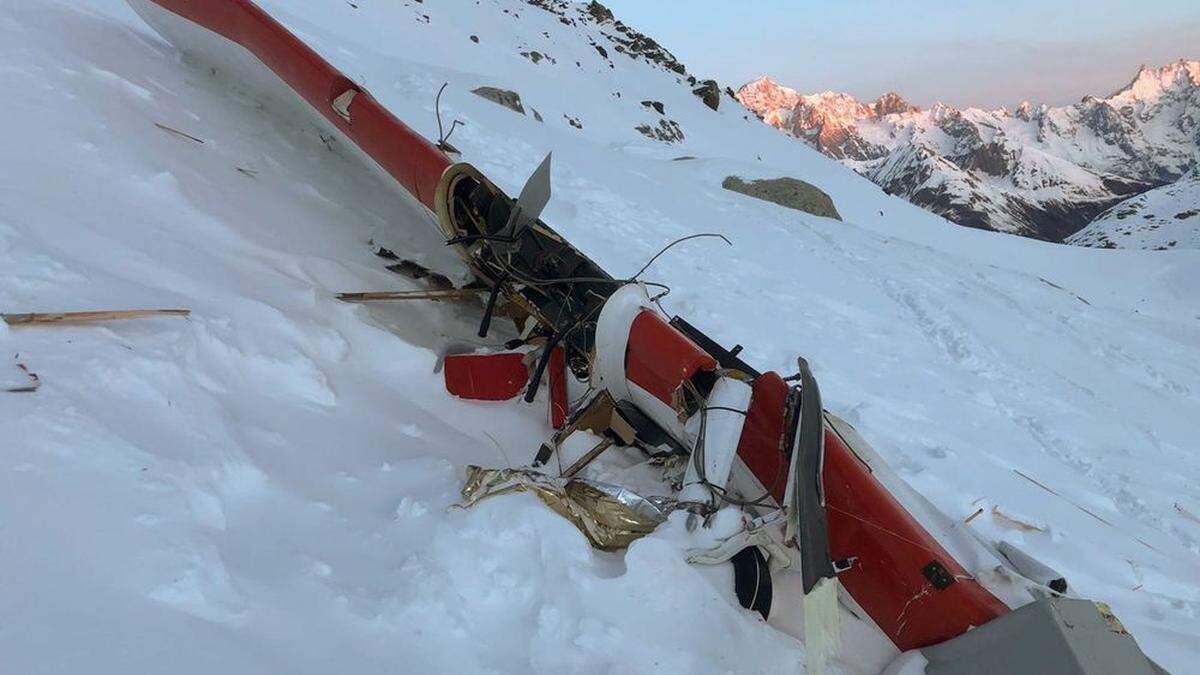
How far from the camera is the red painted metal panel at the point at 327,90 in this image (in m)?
4.46

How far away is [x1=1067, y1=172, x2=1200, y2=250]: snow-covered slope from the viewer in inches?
2776

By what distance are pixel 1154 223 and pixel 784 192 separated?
295 ft

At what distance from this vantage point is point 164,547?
1640 millimetres

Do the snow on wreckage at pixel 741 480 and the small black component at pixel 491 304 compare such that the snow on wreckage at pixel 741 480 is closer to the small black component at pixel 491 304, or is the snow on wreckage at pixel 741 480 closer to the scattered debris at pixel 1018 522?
the small black component at pixel 491 304

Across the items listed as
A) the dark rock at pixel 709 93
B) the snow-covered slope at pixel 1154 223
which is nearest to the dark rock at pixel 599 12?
the dark rock at pixel 709 93

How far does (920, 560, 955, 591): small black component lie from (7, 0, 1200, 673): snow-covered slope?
0.34m

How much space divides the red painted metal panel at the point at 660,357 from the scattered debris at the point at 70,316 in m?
1.79

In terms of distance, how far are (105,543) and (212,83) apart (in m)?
4.80

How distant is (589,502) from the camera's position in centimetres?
245

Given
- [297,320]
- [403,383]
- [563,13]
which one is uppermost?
[563,13]

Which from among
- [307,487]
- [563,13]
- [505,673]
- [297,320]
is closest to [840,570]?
Result: [505,673]

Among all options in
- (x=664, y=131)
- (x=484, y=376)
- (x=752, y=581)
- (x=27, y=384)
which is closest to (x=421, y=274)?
(x=484, y=376)

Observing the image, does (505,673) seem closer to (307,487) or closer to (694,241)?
(307,487)

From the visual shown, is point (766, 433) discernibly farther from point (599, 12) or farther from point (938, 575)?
point (599, 12)
